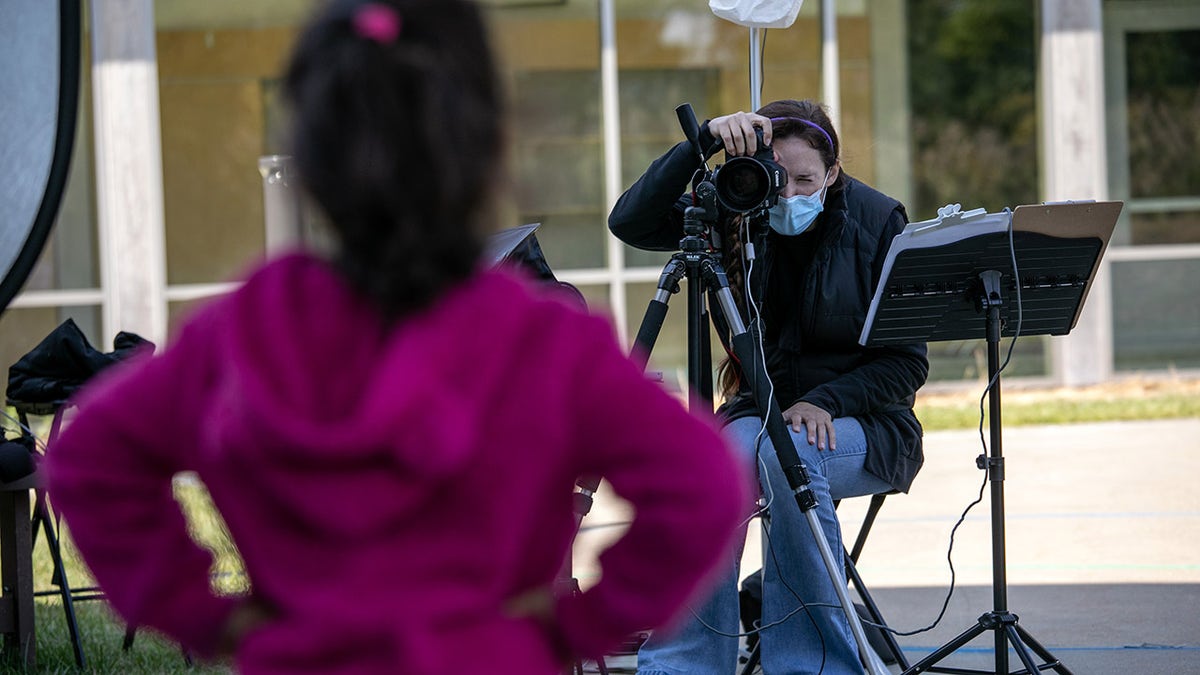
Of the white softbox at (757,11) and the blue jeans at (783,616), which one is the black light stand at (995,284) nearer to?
the blue jeans at (783,616)

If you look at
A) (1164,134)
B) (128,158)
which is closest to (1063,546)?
(1164,134)

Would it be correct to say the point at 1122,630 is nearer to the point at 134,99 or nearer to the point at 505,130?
the point at 505,130

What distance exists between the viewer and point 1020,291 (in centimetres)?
340

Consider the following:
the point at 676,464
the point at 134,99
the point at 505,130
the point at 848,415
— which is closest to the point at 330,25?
the point at 505,130

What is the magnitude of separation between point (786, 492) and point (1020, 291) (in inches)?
29.0

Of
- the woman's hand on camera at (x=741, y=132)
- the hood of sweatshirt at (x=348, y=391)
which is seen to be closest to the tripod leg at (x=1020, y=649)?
the woman's hand on camera at (x=741, y=132)

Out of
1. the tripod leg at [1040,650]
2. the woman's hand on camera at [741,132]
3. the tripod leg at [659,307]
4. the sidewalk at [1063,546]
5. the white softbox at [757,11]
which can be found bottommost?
the sidewalk at [1063,546]

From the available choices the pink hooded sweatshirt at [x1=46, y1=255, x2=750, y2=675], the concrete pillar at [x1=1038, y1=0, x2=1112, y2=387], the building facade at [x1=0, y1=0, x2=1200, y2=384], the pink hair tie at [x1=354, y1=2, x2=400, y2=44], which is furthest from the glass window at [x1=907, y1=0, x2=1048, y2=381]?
the pink hair tie at [x1=354, y1=2, x2=400, y2=44]

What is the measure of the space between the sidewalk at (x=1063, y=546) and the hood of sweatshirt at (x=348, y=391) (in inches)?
108

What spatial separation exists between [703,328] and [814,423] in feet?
1.24

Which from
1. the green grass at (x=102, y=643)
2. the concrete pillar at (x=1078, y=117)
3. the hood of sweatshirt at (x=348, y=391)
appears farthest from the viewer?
the concrete pillar at (x=1078, y=117)

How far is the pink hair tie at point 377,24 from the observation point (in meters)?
1.31

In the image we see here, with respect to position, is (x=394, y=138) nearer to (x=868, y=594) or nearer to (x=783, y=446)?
(x=783, y=446)

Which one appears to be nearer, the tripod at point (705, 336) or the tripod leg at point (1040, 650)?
the tripod at point (705, 336)
